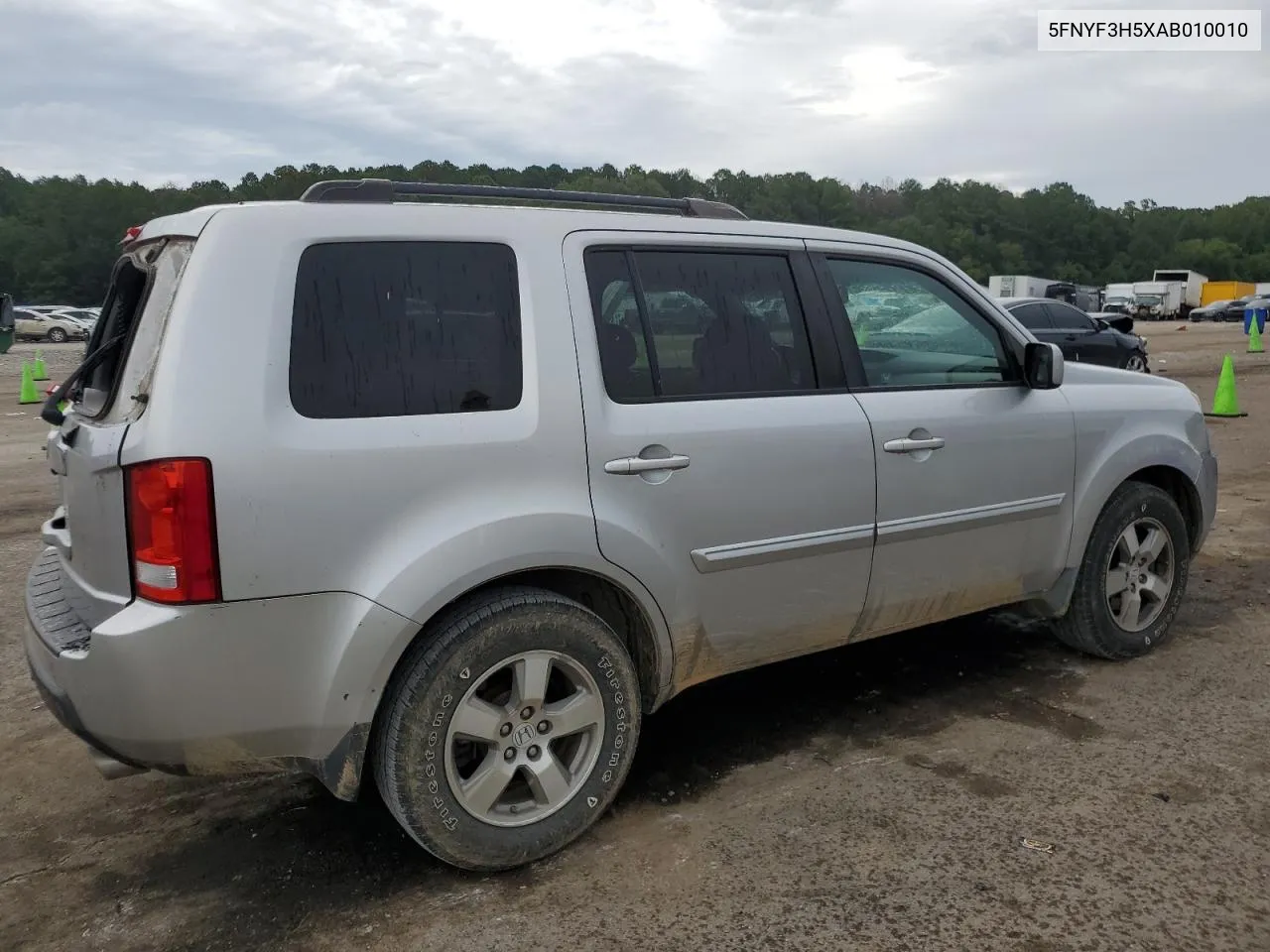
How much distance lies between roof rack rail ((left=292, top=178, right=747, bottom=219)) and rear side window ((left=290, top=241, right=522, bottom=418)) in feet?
0.99

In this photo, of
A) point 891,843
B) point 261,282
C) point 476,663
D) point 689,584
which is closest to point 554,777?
point 476,663

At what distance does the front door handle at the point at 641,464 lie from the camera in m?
2.95

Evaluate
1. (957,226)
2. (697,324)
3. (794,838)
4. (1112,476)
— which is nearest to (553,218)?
(697,324)

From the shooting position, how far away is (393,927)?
2650 millimetres

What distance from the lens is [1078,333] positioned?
16.8m

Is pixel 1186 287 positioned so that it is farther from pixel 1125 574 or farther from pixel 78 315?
pixel 1125 574

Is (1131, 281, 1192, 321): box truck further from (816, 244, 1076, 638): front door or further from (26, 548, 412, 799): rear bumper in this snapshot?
(26, 548, 412, 799): rear bumper

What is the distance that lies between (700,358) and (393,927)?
1.83 meters

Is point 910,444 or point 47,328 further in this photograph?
point 47,328

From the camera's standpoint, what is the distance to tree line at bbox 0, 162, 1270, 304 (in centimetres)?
7375

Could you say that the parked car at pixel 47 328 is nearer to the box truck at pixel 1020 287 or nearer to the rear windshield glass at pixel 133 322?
the rear windshield glass at pixel 133 322

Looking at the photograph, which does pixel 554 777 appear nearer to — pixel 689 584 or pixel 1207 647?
pixel 689 584

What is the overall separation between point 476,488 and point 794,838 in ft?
4.56

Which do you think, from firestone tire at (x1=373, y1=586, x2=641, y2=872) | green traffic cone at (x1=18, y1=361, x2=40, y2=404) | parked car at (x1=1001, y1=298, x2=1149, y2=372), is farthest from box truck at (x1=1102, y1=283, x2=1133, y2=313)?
firestone tire at (x1=373, y1=586, x2=641, y2=872)
